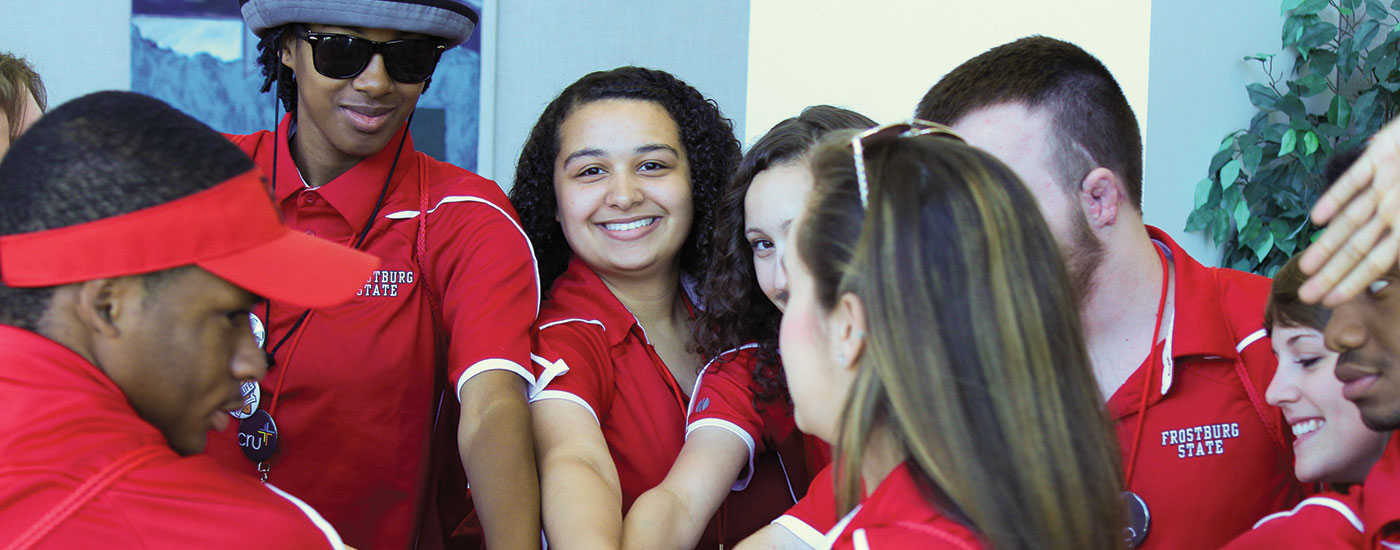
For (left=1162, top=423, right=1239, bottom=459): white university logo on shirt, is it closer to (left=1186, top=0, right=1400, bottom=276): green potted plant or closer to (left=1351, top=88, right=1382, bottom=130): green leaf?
(left=1186, top=0, right=1400, bottom=276): green potted plant

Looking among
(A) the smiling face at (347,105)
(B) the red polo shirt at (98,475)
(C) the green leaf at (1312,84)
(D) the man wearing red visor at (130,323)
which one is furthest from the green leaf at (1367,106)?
(B) the red polo shirt at (98,475)

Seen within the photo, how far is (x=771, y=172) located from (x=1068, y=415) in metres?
1.01

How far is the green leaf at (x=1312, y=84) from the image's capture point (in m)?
3.65

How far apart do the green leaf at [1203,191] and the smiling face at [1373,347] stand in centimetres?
246

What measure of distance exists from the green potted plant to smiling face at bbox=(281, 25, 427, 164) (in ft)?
8.90

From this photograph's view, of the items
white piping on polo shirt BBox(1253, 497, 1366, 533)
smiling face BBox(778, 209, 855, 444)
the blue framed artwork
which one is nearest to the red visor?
smiling face BBox(778, 209, 855, 444)

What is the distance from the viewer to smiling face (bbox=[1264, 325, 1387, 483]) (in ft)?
5.45

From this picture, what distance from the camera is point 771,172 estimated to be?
2.11 metres

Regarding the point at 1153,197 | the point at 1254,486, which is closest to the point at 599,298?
the point at 1254,486

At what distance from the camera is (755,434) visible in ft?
6.82

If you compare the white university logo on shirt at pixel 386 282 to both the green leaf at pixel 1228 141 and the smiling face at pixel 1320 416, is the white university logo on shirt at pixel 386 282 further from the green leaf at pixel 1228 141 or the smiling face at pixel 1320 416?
the green leaf at pixel 1228 141

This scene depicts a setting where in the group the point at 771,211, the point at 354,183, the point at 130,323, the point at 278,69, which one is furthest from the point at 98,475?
the point at 278,69

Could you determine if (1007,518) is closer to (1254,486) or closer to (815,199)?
(815,199)

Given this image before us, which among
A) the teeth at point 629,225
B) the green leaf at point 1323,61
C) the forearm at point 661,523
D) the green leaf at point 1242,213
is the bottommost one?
the forearm at point 661,523
